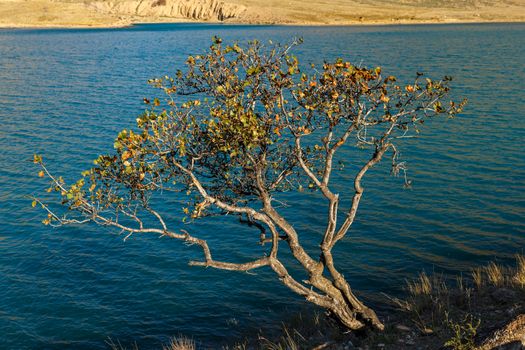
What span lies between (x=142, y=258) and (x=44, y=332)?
23.0 feet

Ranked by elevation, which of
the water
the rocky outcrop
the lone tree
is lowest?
the water

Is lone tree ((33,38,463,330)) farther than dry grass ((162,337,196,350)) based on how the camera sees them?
No

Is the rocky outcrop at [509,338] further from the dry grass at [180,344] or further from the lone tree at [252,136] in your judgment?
the dry grass at [180,344]

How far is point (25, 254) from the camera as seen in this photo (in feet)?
95.9

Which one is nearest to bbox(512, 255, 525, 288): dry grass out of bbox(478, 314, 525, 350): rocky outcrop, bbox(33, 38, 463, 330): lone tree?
bbox(478, 314, 525, 350): rocky outcrop

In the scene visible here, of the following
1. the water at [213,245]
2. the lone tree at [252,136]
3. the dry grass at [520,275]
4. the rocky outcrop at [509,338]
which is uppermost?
the lone tree at [252,136]

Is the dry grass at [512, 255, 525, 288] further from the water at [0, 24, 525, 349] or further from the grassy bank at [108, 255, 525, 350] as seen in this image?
the water at [0, 24, 525, 349]

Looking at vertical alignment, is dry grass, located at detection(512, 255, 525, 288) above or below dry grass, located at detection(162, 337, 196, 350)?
above

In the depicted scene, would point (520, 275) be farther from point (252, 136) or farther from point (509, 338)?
point (252, 136)

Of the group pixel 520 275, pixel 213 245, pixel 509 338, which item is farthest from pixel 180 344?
pixel 520 275

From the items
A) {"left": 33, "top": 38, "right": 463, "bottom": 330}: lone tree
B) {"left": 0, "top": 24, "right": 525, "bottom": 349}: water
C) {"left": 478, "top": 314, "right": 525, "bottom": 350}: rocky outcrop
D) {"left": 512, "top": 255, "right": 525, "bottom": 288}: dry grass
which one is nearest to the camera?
{"left": 478, "top": 314, "right": 525, "bottom": 350}: rocky outcrop

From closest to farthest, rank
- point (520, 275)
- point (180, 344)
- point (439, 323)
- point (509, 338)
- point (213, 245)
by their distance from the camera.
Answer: point (509, 338), point (439, 323), point (180, 344), point (520, 275), point (213, 245)

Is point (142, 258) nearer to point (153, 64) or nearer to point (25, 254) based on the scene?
point (25, 254)

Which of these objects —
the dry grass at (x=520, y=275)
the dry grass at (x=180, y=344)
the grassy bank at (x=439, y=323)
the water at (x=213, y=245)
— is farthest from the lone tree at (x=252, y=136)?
the dry grass at (x=520, y=275)
